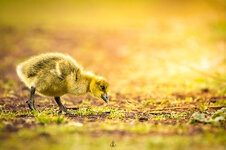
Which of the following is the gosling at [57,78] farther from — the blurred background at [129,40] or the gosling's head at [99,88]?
the blurred background at [129,40]

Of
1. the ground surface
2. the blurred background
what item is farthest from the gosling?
the blurred background

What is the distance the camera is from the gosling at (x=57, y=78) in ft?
20.3

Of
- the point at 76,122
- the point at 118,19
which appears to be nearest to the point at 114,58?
the point at 76,122

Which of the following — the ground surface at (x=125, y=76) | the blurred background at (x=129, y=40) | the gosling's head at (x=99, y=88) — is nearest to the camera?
the ground surface at (x=125, y=76)

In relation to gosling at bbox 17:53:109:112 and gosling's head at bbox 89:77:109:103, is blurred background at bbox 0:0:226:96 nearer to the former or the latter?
gosling's head at bbox 89:77:109:103

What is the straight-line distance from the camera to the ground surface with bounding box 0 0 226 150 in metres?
4.71

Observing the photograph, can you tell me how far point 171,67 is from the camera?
38.5ft

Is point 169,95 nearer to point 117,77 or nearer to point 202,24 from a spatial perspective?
point 117,77

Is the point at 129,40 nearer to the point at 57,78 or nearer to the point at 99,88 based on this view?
the point at 99,88

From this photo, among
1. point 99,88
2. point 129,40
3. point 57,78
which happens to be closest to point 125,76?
point 99,88

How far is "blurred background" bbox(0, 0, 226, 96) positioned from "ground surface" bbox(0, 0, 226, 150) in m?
0.04

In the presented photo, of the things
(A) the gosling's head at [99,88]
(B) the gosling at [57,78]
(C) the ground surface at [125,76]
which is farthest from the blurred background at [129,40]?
(B) the gosling at [57,78]

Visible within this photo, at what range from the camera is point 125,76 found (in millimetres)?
11008

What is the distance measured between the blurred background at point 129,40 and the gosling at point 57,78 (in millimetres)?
1902
